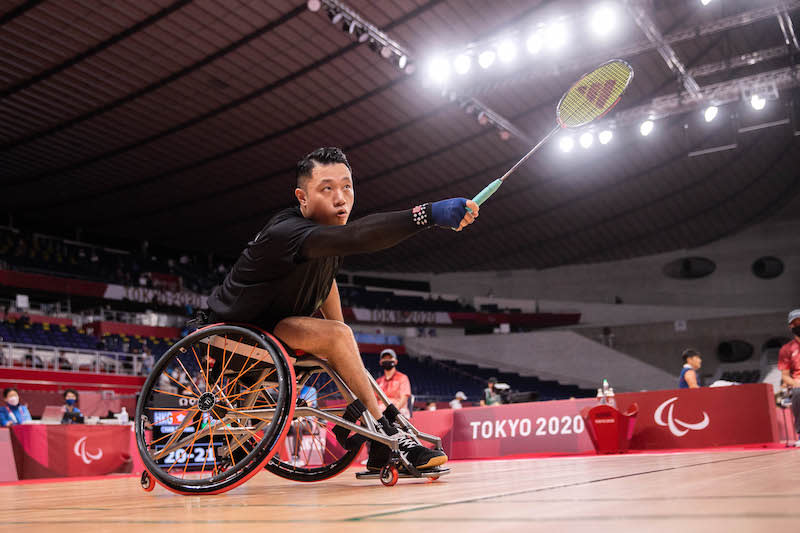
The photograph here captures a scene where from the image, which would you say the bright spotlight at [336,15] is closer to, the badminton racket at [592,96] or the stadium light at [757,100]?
the stadium light at [757,100]

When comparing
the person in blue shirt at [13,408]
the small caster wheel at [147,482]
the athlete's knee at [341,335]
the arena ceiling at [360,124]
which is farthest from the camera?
the arena ceiling at [360,124]

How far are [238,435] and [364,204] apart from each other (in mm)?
21655

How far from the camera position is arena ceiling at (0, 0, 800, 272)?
14289 millimetres

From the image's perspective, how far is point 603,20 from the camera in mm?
12203

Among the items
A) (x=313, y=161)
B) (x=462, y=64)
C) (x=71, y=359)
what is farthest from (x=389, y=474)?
(x=71, y=359)

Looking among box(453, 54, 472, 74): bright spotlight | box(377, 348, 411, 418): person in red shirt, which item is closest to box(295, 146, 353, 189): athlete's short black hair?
box(377, 348, 411, 418): person in red shirt

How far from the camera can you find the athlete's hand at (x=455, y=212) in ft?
6.86

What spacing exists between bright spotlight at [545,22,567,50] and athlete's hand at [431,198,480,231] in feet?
38.0

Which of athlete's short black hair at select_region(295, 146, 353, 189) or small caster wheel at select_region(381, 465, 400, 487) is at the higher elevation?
athlete's short black hair at select_region(295, 146, 353, 189)

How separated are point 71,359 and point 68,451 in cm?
1078

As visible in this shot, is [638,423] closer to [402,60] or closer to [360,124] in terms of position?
[402,60]

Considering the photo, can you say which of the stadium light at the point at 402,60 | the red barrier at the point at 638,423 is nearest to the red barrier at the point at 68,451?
the red barrier at the point at 638,423

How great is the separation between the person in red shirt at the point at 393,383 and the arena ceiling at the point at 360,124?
322 inches

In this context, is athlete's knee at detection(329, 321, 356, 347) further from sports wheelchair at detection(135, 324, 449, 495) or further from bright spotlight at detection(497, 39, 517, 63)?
bright spotlight at detection(497, 39, 517, 63)
